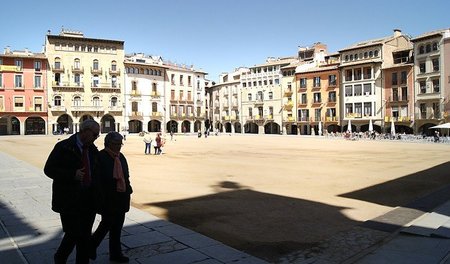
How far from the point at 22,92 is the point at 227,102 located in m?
42.2

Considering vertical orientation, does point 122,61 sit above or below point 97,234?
above

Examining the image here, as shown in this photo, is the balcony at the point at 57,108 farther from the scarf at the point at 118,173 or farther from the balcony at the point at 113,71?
the scarf at the point at 118,173

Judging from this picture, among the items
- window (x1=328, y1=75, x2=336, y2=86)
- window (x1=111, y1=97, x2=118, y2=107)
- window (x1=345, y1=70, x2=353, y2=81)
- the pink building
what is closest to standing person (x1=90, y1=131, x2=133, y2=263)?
window (x1=345, y1=70, x2=353, y2=81)

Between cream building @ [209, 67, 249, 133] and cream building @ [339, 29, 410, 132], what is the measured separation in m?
26.6

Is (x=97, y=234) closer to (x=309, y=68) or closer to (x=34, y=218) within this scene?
(x=34, y=218)

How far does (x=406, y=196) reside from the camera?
10422 millimetres

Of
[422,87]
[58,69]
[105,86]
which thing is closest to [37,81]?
[58,69]

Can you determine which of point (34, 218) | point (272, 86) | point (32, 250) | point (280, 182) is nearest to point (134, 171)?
point (280, 182)

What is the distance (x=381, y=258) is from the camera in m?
5.43

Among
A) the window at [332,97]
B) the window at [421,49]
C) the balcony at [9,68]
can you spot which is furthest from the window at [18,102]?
the window at [421,49]

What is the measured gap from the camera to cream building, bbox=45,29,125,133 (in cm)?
6812

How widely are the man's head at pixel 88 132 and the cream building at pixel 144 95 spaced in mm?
71239

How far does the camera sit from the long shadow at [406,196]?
763 cm

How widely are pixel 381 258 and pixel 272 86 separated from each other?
7391 cm
